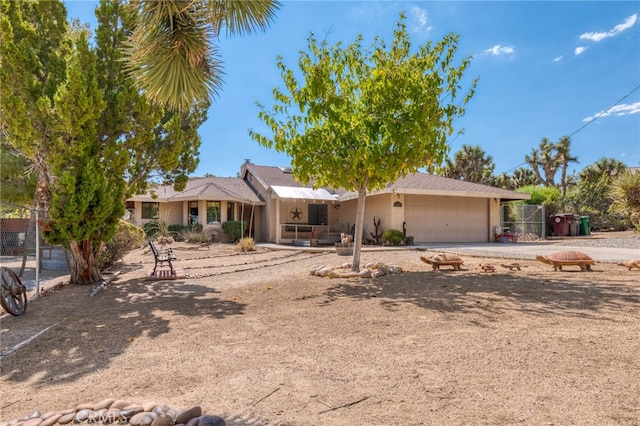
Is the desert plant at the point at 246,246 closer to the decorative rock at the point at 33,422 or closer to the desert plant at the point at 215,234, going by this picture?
the desert plant at the point at 215,234

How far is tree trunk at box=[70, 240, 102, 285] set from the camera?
370 inches

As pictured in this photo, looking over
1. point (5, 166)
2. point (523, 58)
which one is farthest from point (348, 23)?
point (523, 58)

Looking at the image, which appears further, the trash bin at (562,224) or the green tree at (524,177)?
the green tree at (524,177)

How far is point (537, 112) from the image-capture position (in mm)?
25547

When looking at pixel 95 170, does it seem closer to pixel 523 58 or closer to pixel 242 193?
pixel 242 193

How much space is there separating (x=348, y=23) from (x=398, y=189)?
30.7ft

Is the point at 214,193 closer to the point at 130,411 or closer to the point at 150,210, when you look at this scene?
the point at 150,210

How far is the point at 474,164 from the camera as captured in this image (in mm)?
41125

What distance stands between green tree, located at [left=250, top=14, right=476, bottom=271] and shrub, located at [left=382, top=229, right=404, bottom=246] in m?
8.64

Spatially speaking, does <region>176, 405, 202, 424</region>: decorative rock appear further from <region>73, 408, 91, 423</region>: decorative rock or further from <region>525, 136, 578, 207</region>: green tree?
<region>525, 136, 578, 207</region>: green tree

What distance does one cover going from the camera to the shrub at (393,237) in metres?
18.0

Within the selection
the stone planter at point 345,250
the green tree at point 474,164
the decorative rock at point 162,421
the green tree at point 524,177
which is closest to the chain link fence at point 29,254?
the decorative rock at point 162,421

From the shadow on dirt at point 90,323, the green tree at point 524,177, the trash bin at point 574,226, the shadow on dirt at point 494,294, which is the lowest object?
the shadow on dirt at point 90,323

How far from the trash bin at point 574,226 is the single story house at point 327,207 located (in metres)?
6.82
